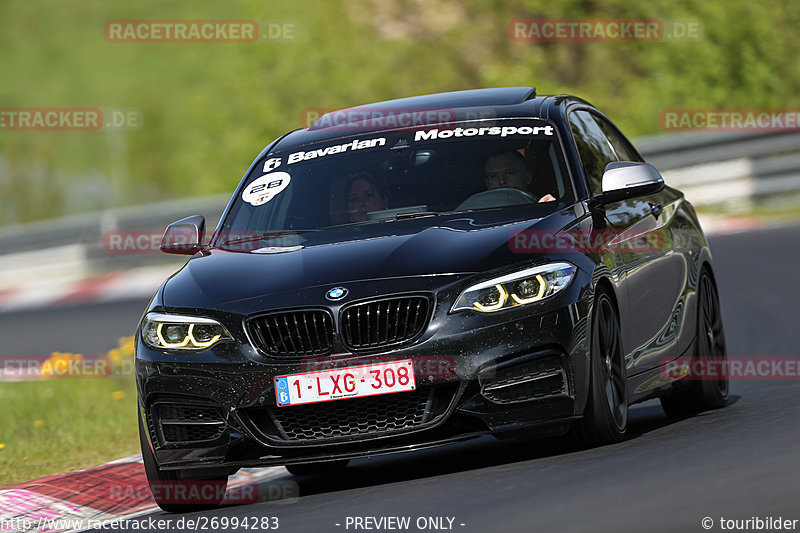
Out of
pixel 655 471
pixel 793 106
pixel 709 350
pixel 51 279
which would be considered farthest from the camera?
pixel 793 106

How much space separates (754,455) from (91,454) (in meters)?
4.42

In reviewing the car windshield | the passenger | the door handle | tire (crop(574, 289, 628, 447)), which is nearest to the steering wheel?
the car windshield

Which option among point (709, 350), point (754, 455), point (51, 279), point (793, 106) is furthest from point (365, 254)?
point (793, 106)

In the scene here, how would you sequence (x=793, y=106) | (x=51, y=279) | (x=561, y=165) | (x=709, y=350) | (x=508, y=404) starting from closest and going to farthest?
(x=508, y=404)
(x=561, y=165)
(x=709, y=350)
(x=51, y=279)
(x=793, y=106)

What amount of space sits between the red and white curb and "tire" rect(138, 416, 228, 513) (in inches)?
8.4

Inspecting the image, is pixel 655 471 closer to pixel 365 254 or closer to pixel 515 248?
pixel 515 248

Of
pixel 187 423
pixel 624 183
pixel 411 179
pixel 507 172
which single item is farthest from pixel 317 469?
pixel 624 183

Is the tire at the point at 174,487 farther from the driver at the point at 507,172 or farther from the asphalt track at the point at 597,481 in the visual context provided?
the driver at the point at 507,172

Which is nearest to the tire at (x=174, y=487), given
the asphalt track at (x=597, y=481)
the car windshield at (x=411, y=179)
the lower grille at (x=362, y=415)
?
the asphalt track at (x=597, y=481)

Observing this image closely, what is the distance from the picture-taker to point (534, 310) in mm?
6434

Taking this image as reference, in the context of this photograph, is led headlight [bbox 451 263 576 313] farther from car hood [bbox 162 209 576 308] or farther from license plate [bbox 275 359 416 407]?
license plate [bbox 275 359 416 407]

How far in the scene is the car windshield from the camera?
758 cm

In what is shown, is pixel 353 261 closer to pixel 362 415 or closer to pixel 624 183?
pixel 362 415

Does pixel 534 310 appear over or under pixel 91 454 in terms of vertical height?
over
